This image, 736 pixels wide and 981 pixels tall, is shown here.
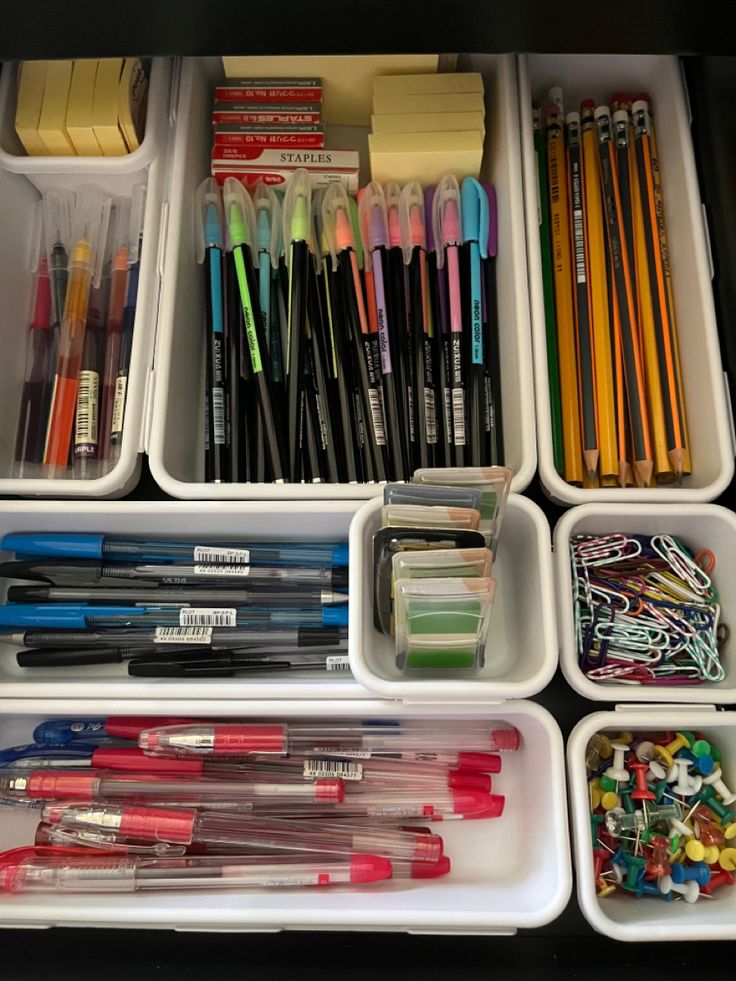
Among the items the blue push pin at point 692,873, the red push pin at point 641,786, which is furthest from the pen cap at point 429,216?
the blue push pin at point 692,873

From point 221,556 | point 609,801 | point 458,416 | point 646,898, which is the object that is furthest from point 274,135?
point 646,898

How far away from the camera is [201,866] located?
846mm

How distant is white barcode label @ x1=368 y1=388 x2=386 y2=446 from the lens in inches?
37.6

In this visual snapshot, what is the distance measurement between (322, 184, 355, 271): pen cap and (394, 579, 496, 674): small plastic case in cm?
46

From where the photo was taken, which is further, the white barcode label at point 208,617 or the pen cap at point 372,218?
the pen cap at point 372,218

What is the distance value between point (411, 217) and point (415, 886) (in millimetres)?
770

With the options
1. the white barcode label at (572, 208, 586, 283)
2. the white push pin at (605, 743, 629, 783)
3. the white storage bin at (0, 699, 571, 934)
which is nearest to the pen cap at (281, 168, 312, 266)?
the white barcode label at (572, 208, 586, 283)

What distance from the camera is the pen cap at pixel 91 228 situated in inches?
40.4

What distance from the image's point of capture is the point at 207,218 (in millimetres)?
1029

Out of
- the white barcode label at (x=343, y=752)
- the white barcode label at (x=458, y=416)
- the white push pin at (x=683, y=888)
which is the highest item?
the white barcode label at (x=458, y=416)

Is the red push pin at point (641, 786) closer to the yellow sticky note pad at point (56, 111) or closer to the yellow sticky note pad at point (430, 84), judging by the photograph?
the yellow sticky note pad at point (430, 84)

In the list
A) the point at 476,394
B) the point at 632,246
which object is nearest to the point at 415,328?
the point at 476,394

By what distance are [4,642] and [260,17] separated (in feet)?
2.29

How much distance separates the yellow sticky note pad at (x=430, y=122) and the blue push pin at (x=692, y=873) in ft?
2.83
